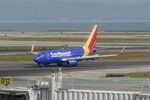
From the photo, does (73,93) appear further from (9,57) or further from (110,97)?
(9,57)

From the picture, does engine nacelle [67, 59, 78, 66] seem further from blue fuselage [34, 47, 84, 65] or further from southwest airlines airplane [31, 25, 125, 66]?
blue fuselage [34, 47, 84, 65]

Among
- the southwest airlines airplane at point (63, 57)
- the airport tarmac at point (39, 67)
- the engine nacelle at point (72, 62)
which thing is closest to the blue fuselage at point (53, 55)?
the southwest airlines airplane at point (63, 57)

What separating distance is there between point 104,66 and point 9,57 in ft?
Answer: 101

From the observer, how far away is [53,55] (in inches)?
3583

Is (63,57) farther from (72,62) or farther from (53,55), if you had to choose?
(53,55)

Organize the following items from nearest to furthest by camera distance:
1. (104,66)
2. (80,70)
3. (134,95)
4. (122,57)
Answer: (134,95), (80,70), (104,66), (122,57)

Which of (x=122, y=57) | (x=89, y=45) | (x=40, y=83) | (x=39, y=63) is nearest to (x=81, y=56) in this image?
(x=89, y=45)

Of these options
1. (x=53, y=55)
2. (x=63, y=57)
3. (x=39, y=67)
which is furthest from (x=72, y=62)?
(x=39, y=67)

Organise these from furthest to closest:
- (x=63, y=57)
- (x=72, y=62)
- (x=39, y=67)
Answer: (x=63, y=57) < (x=72, y=62) < (x=39, y=67)

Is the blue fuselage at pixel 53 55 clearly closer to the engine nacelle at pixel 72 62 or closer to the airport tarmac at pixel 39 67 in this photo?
the engine nacelle at pixel 72 62

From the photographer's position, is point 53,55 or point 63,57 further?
point 63,57

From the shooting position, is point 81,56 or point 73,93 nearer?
point 73,93

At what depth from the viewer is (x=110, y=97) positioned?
3362 centimetres

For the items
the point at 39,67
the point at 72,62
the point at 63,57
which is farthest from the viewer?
the point at 63,57
